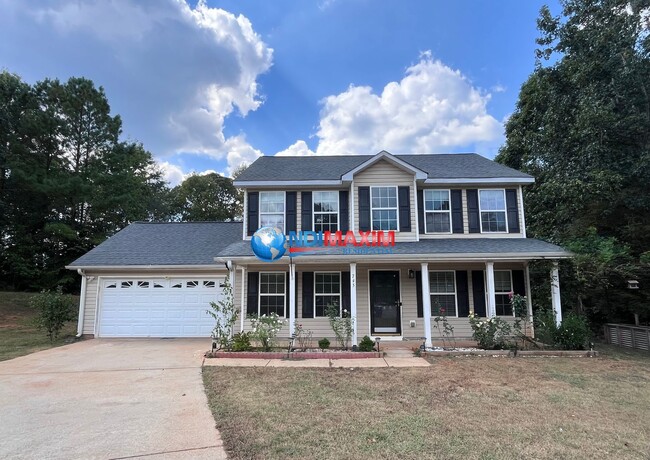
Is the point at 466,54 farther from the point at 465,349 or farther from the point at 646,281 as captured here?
the point at 465,349

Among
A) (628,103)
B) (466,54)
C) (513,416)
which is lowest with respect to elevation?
(513,416)

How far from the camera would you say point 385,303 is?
11.4 meters

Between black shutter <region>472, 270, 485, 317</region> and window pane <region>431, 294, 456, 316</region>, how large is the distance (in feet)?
2.21

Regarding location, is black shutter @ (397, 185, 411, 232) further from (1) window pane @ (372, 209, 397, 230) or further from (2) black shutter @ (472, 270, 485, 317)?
(2) black shutter @ (472, 270, 485, 317)

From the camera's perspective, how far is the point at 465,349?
924 cm

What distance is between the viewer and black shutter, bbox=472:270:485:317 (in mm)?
11336

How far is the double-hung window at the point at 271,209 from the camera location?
39.9ft

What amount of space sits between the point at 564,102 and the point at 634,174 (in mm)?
3581

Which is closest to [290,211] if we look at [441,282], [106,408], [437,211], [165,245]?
[437,211]

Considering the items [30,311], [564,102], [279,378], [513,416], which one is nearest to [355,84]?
[564,102]

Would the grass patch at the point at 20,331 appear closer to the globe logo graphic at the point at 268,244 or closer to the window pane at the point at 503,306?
the globe logo graphic at the point at 268,244

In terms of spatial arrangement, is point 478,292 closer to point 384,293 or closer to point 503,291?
point 503,291

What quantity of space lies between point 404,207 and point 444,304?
131 inches

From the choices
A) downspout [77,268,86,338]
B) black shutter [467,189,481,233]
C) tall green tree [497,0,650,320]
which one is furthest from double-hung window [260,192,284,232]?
tall green tree [497,0,650,320]
